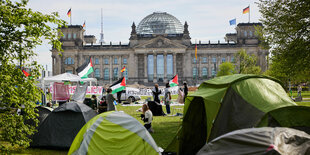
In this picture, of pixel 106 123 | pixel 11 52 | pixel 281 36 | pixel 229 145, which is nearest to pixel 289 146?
pixel 229 145

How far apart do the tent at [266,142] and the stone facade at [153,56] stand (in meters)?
68.5

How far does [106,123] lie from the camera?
7.36m

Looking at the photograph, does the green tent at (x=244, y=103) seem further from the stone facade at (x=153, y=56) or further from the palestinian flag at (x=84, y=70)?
the stone facade at (x=153, y=56)

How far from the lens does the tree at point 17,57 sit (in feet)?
22.7

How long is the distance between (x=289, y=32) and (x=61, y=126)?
1190 centimetres

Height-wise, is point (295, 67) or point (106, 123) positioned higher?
point (295, 67)

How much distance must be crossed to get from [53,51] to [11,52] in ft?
232

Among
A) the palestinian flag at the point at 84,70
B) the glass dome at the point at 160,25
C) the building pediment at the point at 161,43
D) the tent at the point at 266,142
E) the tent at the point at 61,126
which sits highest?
the glass dome at the point at 160,25

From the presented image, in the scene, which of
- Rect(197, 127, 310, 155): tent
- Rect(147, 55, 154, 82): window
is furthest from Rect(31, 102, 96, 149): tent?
Rect(147, 55, 154, 82): window

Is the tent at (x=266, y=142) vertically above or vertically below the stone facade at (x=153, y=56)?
below

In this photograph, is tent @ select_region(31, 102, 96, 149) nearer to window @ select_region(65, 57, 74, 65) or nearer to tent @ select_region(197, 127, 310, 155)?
tent @ select_region(197, 127, 310, 155)

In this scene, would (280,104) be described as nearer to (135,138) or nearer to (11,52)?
(135,138)

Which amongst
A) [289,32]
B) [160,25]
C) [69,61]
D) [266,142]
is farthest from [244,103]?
[160,25]

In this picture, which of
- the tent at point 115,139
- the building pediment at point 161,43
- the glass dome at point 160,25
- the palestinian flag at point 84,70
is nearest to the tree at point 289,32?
the tent at point 115,139
